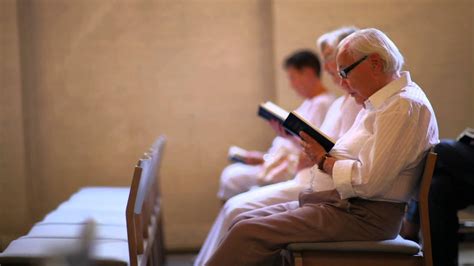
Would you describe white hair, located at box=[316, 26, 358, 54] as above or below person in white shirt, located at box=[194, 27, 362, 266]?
above

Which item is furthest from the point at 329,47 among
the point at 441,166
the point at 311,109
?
the point at 441,166

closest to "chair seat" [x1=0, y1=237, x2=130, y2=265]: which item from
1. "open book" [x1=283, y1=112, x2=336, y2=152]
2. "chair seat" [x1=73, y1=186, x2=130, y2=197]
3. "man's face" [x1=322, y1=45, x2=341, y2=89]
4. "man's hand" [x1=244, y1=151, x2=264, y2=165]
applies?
"open book" [x1=283, y1=112, x2=336, y2=152]

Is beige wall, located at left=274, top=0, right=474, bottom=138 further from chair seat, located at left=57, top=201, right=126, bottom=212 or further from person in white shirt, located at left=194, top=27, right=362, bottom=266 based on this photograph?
chair seat, located at left=57, top=201, right=126, bottom=212

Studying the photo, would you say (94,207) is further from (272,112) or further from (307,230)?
(307,230)

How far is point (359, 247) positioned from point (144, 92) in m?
3.72

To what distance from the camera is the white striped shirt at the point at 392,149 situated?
2877 mm

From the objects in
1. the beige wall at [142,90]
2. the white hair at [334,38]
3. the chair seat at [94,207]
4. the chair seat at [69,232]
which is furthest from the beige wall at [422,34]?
the chair seat at [69,232]

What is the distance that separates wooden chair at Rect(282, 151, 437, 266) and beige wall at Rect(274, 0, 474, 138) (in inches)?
116

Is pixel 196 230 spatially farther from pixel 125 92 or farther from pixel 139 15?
pixel 139 15

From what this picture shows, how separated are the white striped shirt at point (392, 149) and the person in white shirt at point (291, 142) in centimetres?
153

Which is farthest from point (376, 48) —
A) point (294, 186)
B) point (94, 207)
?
point (94, 207)

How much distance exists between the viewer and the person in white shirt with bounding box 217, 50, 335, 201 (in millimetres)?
4668

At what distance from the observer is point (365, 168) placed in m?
2.92

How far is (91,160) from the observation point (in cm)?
636
